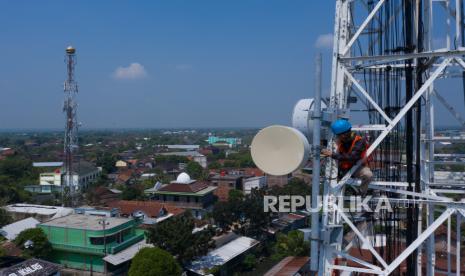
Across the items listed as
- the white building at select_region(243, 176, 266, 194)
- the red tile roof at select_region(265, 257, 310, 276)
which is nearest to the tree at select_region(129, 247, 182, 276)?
the red tile roof at select_region(265, 257, 310, 276)

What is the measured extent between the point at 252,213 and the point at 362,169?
75.2 feet

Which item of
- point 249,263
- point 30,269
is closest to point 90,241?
point 30,269

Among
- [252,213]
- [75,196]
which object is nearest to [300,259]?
[252,213]

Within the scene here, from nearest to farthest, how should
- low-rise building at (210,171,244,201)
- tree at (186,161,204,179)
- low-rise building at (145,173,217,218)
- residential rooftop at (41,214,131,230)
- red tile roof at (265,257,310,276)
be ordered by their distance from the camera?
red tile roof at (265,257,310,276) → residential rooftop at (41,214,131,230) → low-rise building at (145,173,217,218) → low-rise building at (210,171,244,201) → tree at (186,161,204,179)

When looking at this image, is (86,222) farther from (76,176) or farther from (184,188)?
(76,176)

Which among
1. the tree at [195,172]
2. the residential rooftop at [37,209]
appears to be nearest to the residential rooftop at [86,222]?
the residential rooftop at [37,209]

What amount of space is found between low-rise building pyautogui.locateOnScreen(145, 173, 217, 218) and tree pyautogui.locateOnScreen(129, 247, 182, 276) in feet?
53.3

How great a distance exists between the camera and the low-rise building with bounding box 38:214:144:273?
22000 millimetres

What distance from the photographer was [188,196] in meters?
35.3

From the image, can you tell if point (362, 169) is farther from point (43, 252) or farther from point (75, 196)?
point (75, 196)

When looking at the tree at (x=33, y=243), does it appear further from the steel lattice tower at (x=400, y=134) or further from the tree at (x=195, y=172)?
the tree at (x=195, y=172)

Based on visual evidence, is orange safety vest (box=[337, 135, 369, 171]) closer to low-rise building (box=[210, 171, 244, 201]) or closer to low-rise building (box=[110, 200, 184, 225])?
low-rise building (box=[110, 200, 184, 225])

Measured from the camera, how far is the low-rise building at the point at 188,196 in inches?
1378

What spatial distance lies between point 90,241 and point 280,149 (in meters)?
20.5
